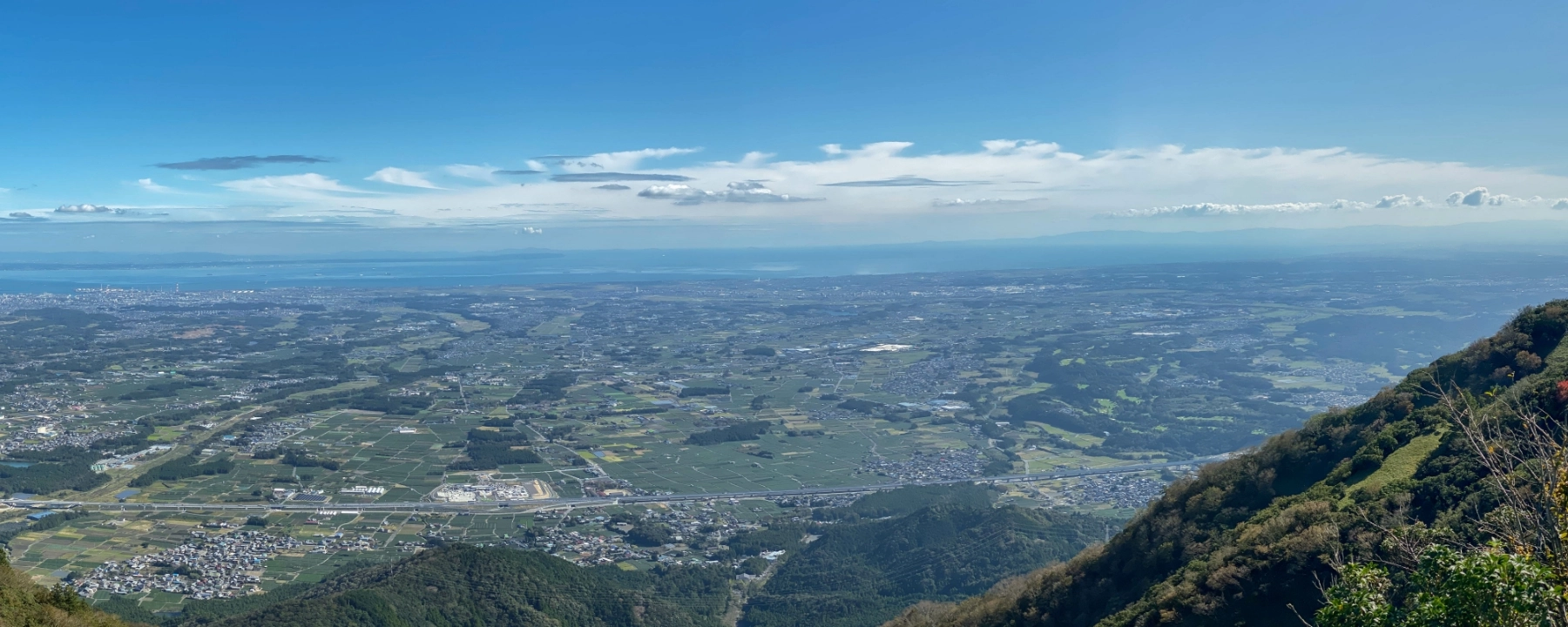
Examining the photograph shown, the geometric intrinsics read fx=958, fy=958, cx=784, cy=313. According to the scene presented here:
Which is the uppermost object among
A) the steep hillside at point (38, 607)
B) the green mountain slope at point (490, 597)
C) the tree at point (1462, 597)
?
the tree at point (1462, 597)

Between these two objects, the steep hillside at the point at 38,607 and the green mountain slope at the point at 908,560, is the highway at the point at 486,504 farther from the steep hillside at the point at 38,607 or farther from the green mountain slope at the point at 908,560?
the steep hillside at the point at 38,607

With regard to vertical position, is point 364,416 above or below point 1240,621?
below

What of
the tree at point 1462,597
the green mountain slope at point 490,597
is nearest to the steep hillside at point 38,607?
the green mountain slope at point 490,597

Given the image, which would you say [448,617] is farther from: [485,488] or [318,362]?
[318,362]

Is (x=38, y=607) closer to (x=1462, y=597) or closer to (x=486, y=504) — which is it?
(x=1462, y=597)

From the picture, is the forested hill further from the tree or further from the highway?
the highway

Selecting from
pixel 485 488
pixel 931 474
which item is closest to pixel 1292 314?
pixel 931 474

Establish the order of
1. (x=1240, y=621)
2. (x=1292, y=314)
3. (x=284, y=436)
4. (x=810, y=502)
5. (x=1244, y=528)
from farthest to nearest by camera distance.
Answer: (x=1292, y=314), (x=284, y=436), (x=810, y=502), (x=1244, y=528), (x=1240, y=621)
